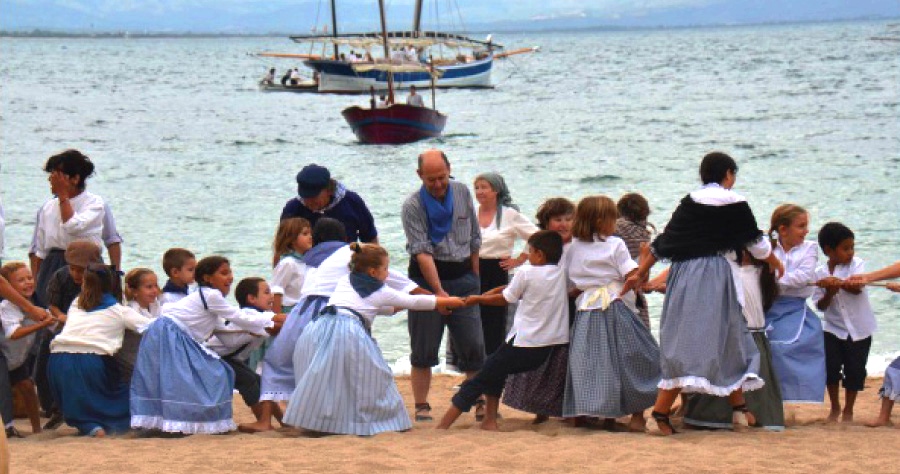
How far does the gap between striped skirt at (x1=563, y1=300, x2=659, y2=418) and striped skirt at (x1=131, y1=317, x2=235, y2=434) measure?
1941 mm

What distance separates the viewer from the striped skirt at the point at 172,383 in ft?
27.9

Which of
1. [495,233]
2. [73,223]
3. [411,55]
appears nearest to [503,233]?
[495,233]

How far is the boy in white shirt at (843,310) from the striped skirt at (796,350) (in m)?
0.20

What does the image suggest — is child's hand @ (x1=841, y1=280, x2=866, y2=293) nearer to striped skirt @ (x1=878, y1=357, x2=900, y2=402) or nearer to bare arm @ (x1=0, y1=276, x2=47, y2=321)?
striped skirt @ (x1=878, y1=357, x2=900, y2=402)

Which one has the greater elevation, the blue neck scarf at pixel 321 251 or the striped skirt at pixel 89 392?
the blue neck scarf at pixel 321 251

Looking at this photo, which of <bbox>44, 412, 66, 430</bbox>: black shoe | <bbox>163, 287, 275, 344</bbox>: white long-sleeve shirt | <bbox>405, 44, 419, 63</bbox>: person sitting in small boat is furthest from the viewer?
<bbox>405, 44, 419, 63</bbox>: person sitting in small boat

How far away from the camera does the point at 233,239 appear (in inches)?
943

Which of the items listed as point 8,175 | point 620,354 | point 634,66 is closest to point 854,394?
point 620,354

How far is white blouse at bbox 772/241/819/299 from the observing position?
867 cm

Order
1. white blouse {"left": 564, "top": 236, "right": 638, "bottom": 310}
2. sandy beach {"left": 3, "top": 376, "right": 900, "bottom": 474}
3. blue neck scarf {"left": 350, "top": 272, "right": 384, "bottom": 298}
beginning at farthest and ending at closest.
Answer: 1. white blouse {"left": 564, "top": 236, "right": 638, "bottom": 310}
2. blue neck scarf {"left": 350, "top": 272, "right": 384, "bottom": 298}
3. sandy beach {"left": 3, "top": 376, "right": 900, "bottom": 474}

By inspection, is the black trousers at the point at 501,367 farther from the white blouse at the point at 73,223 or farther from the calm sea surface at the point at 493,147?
the calm sea surface at the point at 493,147

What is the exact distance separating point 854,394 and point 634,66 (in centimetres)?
9640

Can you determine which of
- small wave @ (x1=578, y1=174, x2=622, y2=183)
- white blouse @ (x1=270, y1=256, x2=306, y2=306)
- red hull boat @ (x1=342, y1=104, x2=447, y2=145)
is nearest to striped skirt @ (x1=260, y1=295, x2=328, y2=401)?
white blouse @ (x1=270, y1=256, x2=306, y2=306)

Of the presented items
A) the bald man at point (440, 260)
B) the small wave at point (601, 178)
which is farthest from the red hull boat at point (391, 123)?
the bald man at point (440, 260)
